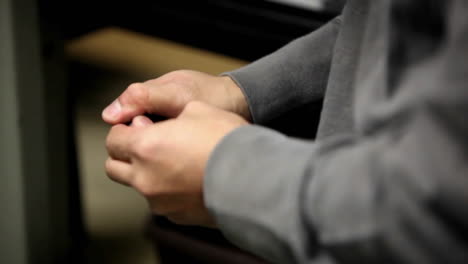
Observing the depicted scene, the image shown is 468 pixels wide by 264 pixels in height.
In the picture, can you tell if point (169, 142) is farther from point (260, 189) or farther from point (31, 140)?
point (31, 140)

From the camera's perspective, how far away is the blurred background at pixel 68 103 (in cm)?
110

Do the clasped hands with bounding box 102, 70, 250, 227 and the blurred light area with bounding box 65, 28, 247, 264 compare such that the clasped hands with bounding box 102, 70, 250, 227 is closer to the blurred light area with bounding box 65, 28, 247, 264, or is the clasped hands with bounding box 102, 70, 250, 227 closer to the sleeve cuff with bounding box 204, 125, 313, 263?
the sleeve cuff with bounding box 204, 125, 313, 263

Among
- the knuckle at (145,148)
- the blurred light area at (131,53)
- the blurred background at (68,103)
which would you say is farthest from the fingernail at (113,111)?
the blurred light area at (131,53)

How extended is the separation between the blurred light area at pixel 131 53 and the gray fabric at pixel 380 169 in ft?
5.71

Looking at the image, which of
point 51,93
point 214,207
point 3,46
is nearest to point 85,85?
point 51,93

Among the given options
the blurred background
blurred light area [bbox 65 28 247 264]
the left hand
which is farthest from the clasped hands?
blurred light area [bbox 65 28 247 264]

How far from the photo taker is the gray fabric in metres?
0.34

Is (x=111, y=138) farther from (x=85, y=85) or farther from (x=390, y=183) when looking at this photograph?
(x=85, y=85)

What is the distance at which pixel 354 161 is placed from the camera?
1.27 feet

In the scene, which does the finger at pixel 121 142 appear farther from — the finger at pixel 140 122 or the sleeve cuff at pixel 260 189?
the sleeve cuff at pixel 260 189

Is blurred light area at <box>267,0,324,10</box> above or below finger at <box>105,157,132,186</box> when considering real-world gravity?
above

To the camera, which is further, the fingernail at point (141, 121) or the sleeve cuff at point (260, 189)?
the fingernail at point (141, 121)

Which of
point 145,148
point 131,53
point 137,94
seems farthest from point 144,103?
point 131,53

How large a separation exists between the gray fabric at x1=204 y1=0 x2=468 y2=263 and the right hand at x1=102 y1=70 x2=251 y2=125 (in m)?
0.16
